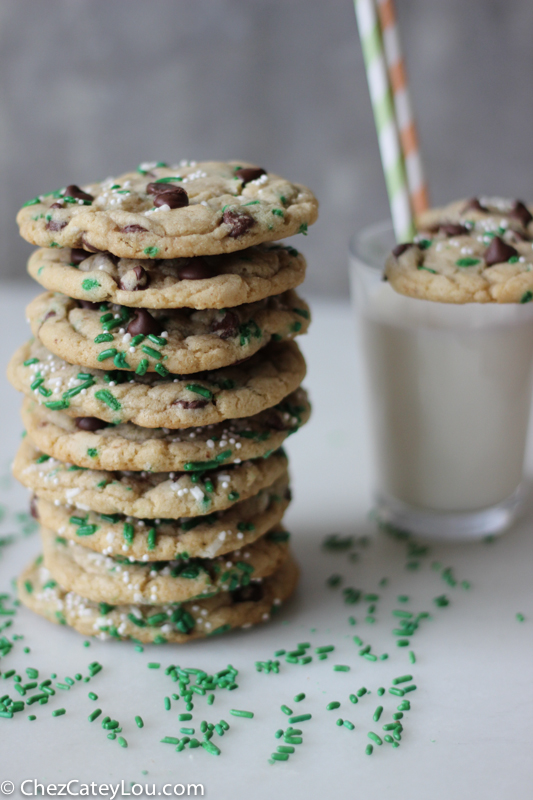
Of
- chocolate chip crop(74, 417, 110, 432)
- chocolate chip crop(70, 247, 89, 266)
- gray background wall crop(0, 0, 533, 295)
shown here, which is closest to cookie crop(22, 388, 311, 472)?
chocolate chip crop(74, 417, 110, 432)

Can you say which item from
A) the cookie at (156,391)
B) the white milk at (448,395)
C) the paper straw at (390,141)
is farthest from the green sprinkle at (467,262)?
the cookie at (156,391)

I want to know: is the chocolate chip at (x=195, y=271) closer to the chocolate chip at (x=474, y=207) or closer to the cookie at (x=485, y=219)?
the cookie at (x=485, y=219)

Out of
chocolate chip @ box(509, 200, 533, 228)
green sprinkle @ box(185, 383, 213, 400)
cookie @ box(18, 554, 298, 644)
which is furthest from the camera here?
chocolate chip @ box(509, 200, 533, 228)

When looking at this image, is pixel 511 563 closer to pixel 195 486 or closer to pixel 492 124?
pixel 195 486

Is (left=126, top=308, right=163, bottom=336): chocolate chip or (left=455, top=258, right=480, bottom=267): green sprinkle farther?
(left=455, top=258, right=480, bottom=267): green sprinkle

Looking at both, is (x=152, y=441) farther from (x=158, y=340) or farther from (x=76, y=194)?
(x=76, y=194)

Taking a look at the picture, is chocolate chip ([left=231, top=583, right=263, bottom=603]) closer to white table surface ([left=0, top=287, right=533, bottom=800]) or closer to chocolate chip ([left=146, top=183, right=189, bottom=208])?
white table surface ([left=0, top=287, right=533, bottom=800])
